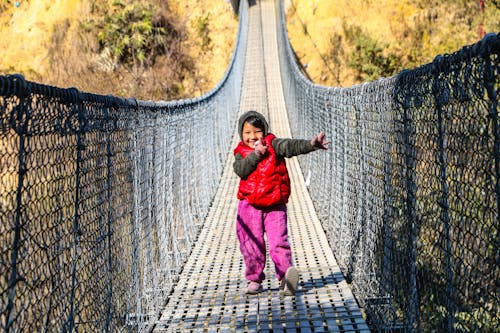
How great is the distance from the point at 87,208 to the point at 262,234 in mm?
1353

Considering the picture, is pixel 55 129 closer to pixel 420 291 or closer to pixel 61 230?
pixel 61 230

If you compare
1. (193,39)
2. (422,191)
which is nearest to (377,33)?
(193,39)

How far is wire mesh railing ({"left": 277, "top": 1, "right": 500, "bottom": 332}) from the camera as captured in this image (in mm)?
1847

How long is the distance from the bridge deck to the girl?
187mm

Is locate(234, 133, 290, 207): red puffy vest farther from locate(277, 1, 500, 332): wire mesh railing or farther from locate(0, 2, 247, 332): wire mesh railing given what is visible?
locate(0, 2, 247, 332): wire mesh railing

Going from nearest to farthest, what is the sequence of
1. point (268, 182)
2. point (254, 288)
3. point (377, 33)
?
point (268, 182) → point (254, 288) → point (377, 33)

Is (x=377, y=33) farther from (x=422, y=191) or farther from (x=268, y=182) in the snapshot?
(x=422, y=191)

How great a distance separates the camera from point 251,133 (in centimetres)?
365

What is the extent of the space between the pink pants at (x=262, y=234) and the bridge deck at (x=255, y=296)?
0.23 metres

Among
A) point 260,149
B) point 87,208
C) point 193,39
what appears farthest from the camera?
point 193,39

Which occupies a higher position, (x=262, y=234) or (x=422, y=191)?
(x=422, y=191)

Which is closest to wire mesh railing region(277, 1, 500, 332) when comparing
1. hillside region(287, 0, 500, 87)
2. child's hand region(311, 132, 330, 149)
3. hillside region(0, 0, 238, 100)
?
child's hand region(311, 132, 330, 149)

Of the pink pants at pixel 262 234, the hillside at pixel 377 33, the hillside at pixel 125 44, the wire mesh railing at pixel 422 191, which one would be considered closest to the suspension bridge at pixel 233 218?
the wire mesh railing at pixel 422 191

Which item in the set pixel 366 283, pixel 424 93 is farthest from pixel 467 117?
pixel 366 283
